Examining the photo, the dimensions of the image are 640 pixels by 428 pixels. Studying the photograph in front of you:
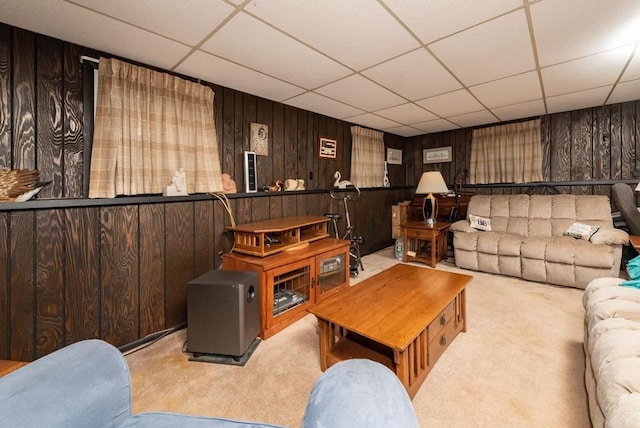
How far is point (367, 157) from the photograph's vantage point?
4.30 meters

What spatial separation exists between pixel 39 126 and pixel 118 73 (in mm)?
605

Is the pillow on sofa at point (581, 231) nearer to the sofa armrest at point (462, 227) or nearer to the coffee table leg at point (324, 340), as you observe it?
the sofa armrest at point (462, 227)

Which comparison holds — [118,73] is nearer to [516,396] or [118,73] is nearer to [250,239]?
[250,239]

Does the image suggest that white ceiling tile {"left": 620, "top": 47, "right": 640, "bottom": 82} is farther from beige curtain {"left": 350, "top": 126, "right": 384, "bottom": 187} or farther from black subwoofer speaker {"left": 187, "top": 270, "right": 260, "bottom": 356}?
black subwoofer speaker {"left": 187, "top": 270, "right": 260, "bottom": 356}

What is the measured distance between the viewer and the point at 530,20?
162 cm

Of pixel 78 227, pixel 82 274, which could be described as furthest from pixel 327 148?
pixel 82 274

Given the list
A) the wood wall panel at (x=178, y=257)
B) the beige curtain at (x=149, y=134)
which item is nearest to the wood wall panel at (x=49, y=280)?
the beige curtain at (x=149, y=134)

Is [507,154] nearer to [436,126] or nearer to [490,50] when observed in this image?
[436,126]

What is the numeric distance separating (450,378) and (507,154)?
3791 mm

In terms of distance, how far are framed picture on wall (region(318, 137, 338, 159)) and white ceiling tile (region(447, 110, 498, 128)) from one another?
175cm

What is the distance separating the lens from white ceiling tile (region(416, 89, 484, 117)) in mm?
2949

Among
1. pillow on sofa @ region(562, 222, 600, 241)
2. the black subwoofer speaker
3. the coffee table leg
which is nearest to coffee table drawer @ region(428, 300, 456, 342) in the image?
the coffee table leg

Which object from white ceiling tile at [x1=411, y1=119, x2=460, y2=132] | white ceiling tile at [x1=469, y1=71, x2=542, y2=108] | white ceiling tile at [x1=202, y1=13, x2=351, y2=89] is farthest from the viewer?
white ceiling tile at [x1=411, y1=119, x2=460, y2=132]

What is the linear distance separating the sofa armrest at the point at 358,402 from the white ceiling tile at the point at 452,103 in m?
3.02
